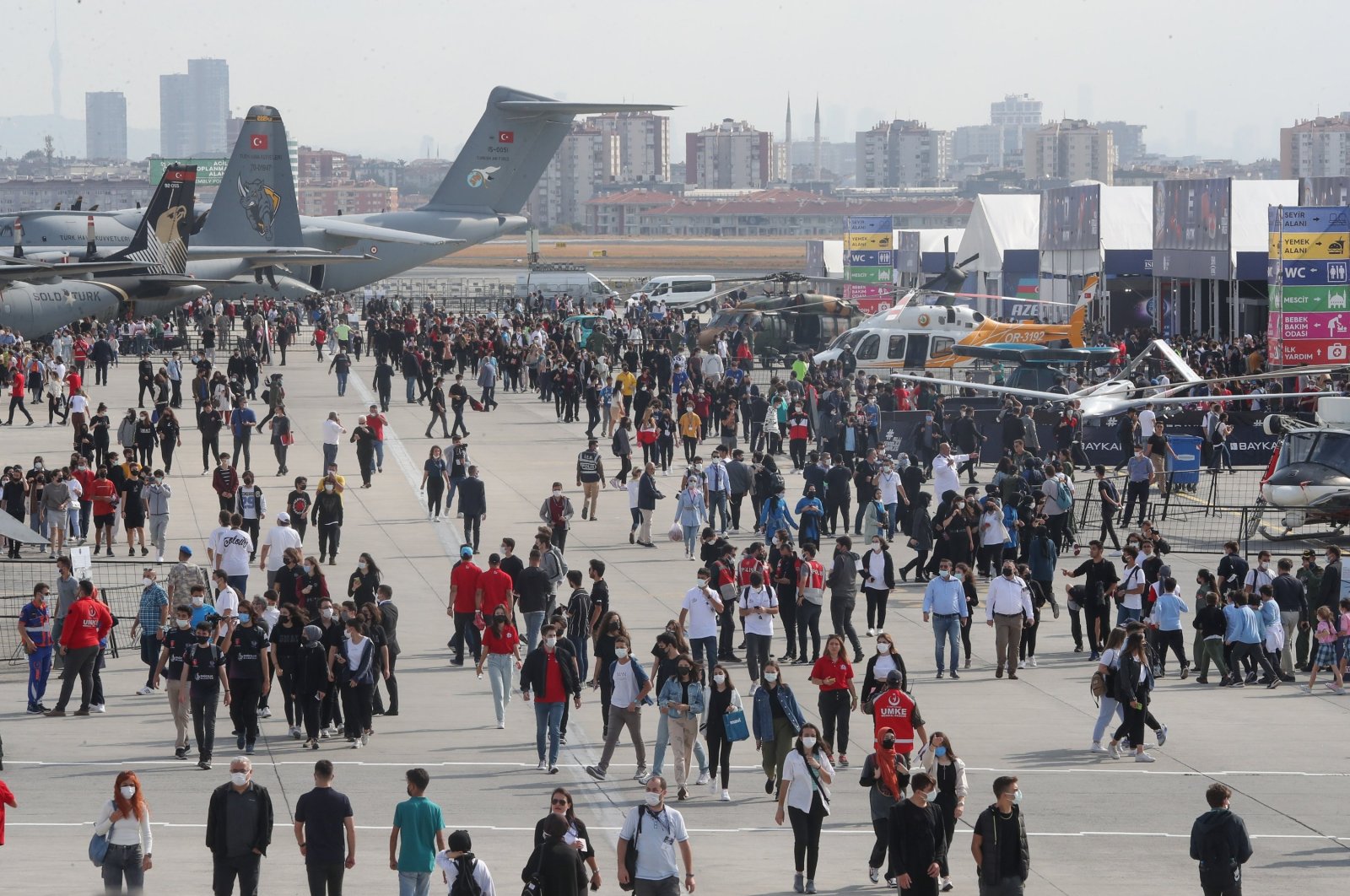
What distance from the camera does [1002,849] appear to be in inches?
382

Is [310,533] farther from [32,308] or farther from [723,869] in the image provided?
[32,308]

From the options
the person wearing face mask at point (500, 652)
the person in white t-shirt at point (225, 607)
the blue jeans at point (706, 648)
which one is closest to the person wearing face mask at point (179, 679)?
the person in white t-shirt at point (225, 607)

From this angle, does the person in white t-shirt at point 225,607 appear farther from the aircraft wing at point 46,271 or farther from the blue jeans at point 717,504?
the aircraft wing at point 46,271

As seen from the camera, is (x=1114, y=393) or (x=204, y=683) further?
(x=1114, y=393)

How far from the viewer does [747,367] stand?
4291 centimetres

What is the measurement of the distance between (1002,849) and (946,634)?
7589mm

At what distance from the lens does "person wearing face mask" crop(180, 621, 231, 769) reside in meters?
13.4

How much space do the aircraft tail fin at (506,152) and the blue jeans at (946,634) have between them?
42.8 m

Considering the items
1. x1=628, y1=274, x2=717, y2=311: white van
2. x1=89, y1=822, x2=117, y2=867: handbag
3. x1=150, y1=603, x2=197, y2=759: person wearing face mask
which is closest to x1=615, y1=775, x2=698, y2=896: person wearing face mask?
x1=89, y1=822, x2=117, y2=867: handbag

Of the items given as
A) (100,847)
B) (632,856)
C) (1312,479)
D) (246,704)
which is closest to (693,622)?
(246,704)

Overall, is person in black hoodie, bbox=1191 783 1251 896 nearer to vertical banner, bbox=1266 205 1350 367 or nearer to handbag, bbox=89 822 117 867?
handbag, bbox=89 822 117 867

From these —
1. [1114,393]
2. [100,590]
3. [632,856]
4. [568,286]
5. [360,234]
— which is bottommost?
[632,856]

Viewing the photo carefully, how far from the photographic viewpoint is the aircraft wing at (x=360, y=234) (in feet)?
190

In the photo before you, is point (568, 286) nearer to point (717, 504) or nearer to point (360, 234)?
point (360, 234)
